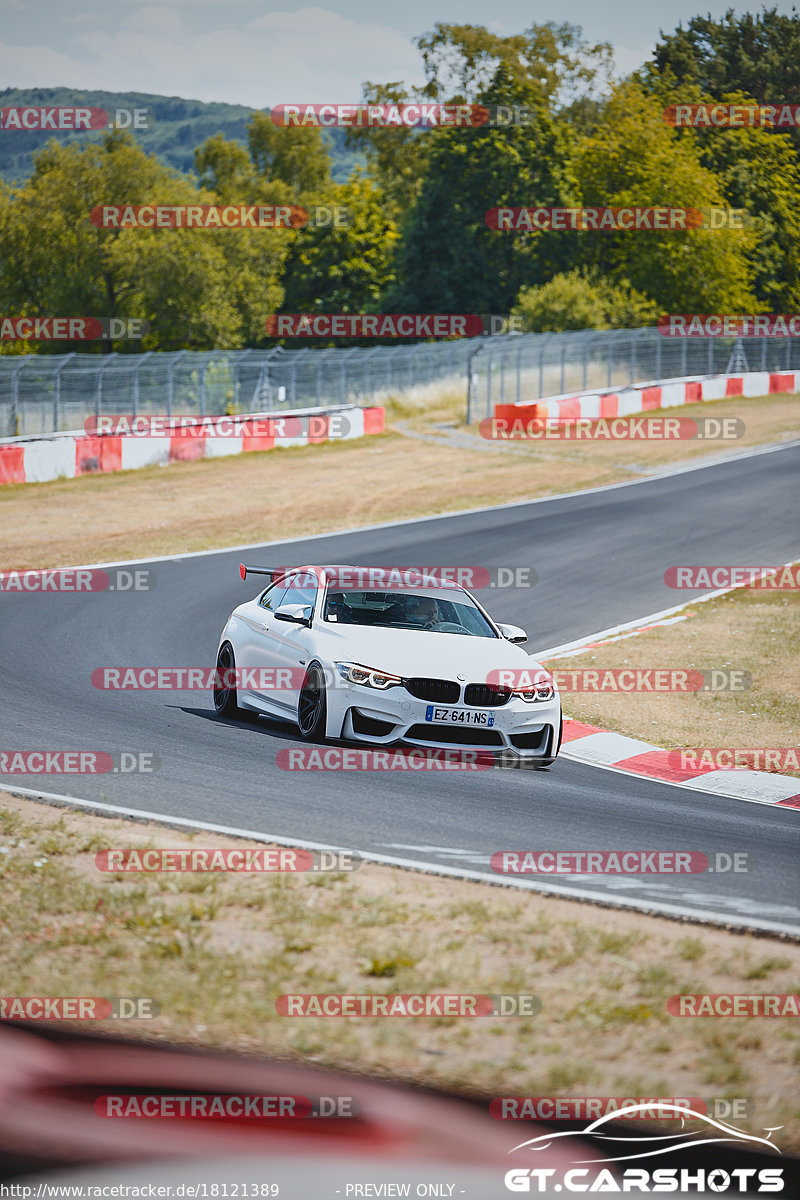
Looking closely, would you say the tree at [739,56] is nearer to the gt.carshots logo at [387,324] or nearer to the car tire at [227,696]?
the gt.carshots logo at [387,324]

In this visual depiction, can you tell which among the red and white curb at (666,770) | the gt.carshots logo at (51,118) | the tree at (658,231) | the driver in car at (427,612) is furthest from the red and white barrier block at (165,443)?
the tree at (658,231)

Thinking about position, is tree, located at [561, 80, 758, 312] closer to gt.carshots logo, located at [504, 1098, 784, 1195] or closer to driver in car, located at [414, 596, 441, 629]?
driver in car, located at [414, 596, 441, 629]

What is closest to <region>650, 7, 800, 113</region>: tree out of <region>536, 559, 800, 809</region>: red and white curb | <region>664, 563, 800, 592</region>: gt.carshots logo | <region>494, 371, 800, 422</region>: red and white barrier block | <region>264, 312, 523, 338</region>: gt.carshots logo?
<region>264, 312, 523, 338</region>: gt.carshots logo

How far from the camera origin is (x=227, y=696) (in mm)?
11328

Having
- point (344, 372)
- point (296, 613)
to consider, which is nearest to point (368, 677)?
point (296, 613)

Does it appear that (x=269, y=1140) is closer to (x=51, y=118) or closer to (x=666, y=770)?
(x=666, y=770)

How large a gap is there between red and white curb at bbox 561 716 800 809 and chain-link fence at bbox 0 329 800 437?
21.2m

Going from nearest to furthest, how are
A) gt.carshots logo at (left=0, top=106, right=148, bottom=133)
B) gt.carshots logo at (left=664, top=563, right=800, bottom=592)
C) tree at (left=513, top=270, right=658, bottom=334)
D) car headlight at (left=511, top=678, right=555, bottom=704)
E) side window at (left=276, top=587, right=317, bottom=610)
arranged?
1. car headlight at (left=511, top=678, right=555, bottom=704)
2. side window at (left=276, top=587, right=317, bottom=610)
3. gt.carshots logo at (left=664, top=563, right=800, bottom=592)
4. gt.carshots logo at (left=0, top=106, right=148, bottom=133)
5. tree at (left=513, top=270, right=658, bottom=334)

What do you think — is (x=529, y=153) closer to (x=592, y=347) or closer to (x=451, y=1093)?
(x=592, y=347)

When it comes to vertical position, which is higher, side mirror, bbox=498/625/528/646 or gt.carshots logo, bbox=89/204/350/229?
gt.carshots logo, bbox=89/204/350/229

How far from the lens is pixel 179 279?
209ft

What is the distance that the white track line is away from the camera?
6223mm

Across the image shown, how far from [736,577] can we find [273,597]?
1083 cm

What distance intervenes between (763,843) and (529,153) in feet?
205
